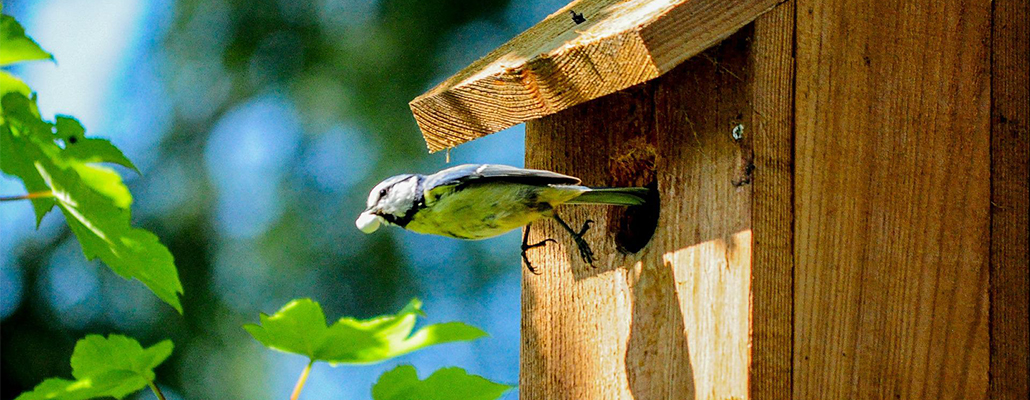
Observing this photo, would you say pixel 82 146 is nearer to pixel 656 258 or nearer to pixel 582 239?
pixel 656 258

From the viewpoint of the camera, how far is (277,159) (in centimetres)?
453

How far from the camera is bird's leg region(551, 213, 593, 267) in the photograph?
206 centimetres

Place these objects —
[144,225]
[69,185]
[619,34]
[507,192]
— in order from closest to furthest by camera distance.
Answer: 1. [69,185]
2. [619,34]
3. [507,192]
4. [144,225]

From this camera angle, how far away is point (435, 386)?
3.75 feet

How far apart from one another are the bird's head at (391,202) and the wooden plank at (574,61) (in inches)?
7.1

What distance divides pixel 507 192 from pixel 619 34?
677mm

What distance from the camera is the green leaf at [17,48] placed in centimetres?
103

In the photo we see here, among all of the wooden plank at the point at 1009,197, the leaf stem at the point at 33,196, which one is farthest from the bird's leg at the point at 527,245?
the leaf stem at the point at 33,196

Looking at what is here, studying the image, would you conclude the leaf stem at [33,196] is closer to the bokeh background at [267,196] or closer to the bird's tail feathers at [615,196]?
the bird's tail feathers at [615,196]

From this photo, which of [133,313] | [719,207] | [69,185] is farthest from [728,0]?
[133,313]

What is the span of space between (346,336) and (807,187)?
893mm

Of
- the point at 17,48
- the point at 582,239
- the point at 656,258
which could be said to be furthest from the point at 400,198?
the point at 17,48

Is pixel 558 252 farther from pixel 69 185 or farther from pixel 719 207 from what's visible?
pixel 69 185

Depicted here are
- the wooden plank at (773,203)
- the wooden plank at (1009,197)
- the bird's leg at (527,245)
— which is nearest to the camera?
the wooden plank at (773,203)
